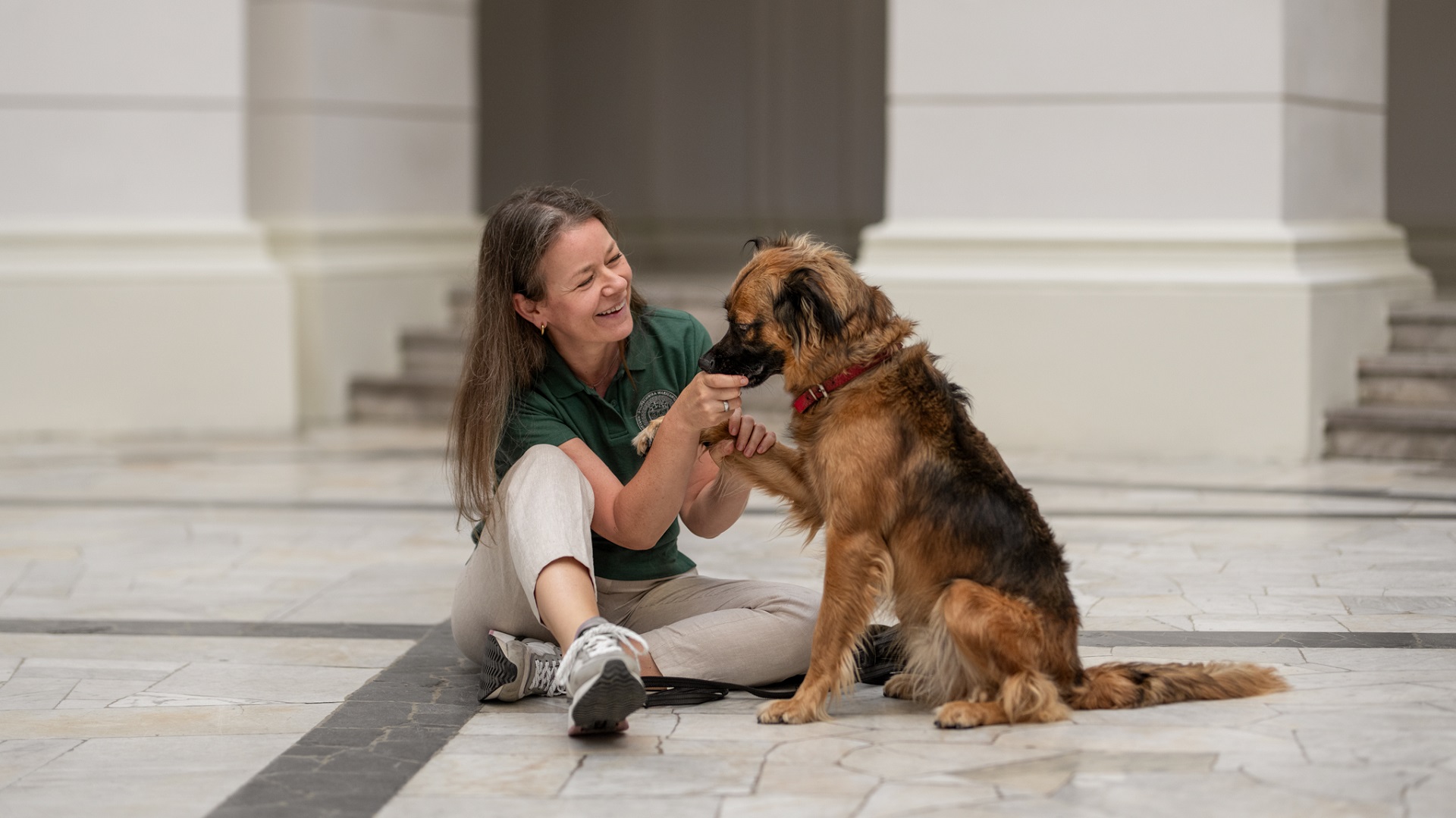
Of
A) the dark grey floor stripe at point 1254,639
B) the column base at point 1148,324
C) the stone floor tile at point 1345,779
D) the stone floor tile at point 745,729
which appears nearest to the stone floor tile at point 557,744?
the stone floor tile at point 745,729

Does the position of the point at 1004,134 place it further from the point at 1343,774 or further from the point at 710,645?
the point at 1343,774

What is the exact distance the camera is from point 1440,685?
4.41m

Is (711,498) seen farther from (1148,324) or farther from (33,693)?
(1148,324)

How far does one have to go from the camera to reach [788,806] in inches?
137

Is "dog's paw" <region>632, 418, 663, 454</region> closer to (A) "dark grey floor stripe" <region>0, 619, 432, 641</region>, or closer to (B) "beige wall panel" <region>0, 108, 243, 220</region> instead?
(A) "dark grey floor stripe" <region>0, 619, 432, 641</region>

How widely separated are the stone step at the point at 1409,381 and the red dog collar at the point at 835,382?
619 cm

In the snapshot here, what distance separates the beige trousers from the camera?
416 cm

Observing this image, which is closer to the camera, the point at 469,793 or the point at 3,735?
the point at 469,793

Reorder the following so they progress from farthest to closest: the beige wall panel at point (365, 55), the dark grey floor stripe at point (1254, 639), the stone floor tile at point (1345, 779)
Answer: the beige wall panel at point (365, 55), the dark grey floor stripe at point (1254, 639), the stone floor tile at point (1345, 779)

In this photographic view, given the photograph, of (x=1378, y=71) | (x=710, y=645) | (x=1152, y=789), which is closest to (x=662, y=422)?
(x=710, y=645)

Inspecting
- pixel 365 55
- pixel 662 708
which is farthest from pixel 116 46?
pixel 662 708

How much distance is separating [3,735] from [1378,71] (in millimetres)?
8607

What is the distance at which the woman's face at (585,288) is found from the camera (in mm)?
4324

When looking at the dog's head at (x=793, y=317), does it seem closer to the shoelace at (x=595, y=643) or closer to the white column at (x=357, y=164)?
the shoelace at (x=595, y=643)
